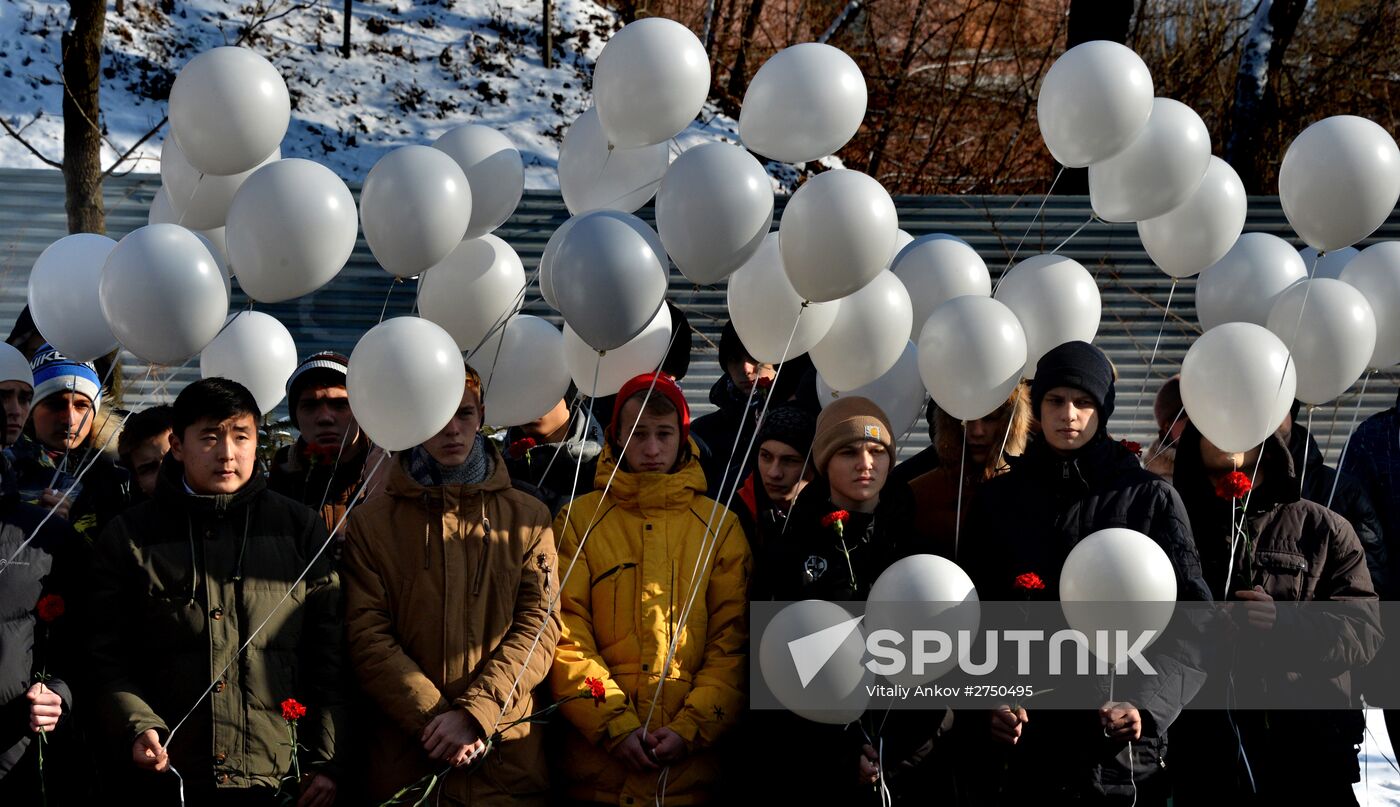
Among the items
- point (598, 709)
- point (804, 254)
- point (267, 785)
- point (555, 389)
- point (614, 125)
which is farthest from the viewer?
point (555, 389)

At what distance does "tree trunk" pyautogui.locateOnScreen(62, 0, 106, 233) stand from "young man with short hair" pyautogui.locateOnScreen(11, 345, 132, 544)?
2.49 meters

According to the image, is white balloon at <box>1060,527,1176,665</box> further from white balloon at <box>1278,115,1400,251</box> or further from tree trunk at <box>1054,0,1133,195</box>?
tree trunk at <box>1054,0,1133,195</box>

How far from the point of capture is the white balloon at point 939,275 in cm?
427

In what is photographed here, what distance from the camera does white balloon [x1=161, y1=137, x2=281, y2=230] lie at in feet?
13.4

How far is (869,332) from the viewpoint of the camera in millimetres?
3920

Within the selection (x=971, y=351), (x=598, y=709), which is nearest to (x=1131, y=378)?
(x=971, y=351)

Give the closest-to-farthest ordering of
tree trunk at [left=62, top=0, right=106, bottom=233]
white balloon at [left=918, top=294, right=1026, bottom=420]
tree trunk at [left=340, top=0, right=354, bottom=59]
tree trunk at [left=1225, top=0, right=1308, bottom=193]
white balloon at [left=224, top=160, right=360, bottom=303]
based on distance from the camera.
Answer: white balloon at [left=224, top=160, right=360, bottom=303] → white balloon at [left=918, top=294, right=1026, bottom=420] → tree trunk at [left=62, top=0, right=106, bottom=233] → tree trunk at [left=1225, top=0, right=1308, bottom=193] → tree trunk at [left=340, top=0, right=354, bottom=59]

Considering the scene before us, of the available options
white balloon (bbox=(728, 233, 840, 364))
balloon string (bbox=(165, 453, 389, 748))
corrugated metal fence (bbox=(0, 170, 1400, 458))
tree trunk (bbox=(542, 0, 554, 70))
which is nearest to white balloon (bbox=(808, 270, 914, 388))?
white balloon (bbox=(728, 233, 840, 364))

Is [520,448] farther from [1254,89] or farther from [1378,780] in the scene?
[1254,89]

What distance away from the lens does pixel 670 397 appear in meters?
3.71

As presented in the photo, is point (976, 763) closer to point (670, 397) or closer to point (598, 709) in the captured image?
point (598, 709)

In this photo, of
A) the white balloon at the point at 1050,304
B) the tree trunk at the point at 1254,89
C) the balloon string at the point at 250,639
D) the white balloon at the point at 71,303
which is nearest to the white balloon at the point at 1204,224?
the white balloon at the point at 1050,304

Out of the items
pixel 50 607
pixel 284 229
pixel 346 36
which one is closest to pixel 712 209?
pixel 284 229

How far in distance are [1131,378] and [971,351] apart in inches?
195
